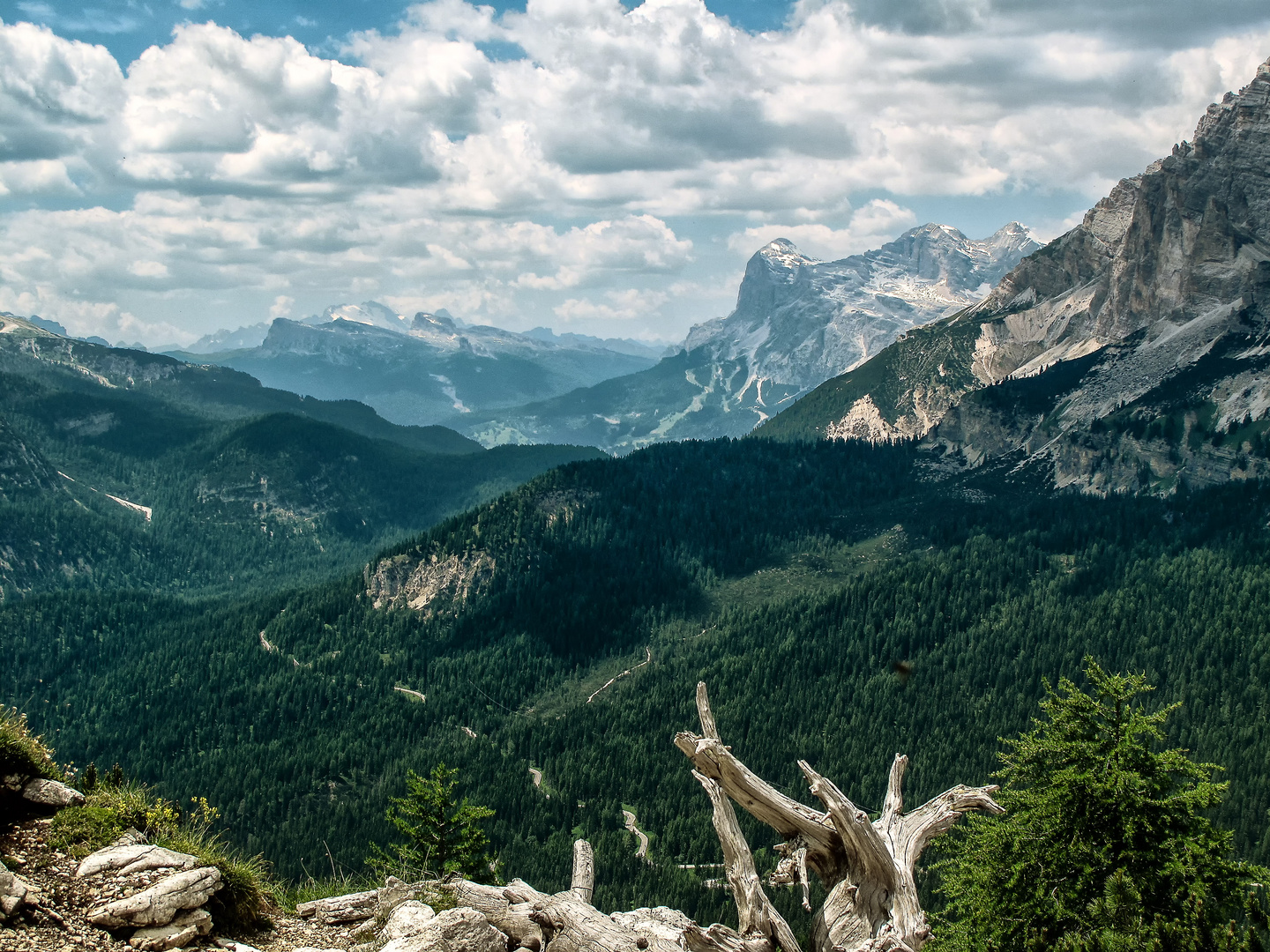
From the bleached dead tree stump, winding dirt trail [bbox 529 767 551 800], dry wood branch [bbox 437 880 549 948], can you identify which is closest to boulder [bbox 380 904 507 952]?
dry wood branch [bbox 437 880 549 948]

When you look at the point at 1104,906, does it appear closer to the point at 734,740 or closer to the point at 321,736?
the point at 734,740

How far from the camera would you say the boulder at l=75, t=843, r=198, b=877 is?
25370mm

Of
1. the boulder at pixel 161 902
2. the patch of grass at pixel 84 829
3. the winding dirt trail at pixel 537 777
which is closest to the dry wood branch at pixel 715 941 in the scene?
the boulder at pixel 161 902

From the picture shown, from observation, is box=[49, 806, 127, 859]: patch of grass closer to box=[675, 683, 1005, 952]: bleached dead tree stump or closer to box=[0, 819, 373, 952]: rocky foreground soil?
box=[0, 819, 373, 952]: rocky foreground soil

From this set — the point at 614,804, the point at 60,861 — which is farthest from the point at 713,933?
the point at 614,804

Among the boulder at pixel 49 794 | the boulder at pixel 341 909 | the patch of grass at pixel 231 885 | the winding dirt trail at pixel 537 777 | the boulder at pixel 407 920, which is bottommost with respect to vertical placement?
the winding dirt trail at pixel 537 777

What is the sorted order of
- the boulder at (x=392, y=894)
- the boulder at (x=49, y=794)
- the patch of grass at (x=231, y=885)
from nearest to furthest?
the patch of grass at (x=231, y=885) → the boulder at (x=49, y=794) → the boulder at (x=392, y=894)

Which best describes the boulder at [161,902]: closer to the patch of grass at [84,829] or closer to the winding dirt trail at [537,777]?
the patch of grass at [84,829]

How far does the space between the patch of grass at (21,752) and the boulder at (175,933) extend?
26.1 feet

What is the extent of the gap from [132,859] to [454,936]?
9016 millimetres

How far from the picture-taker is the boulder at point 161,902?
78.0 feet

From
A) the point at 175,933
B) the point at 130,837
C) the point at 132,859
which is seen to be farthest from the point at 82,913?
the point at 130,837

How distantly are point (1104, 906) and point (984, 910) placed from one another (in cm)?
372

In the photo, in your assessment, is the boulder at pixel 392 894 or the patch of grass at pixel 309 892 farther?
the patch of grass at pixel 309 892
